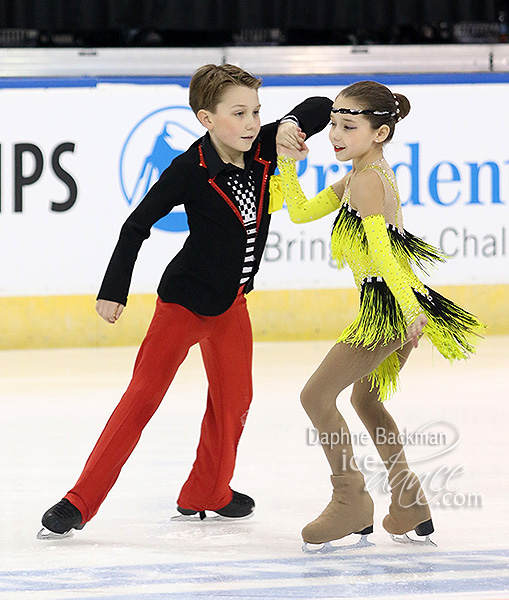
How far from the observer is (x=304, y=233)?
612 cm

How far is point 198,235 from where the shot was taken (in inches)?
116

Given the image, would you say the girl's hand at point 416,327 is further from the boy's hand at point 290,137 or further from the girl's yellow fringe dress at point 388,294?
the boy's hand at point 290,137

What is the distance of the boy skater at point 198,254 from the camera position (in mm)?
2889

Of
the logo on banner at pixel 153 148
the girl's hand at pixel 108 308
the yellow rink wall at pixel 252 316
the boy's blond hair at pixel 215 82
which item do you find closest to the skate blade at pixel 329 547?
the girl's hand at pixel 108 308

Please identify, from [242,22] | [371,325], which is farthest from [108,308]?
[242,22]

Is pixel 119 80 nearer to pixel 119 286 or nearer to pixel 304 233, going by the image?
pixel 304 233

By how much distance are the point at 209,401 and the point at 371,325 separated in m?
0.61

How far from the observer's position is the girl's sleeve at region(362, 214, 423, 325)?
259cm

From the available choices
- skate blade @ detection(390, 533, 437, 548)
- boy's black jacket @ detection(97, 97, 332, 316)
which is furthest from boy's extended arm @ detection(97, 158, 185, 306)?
skate blade @ detection(390, 533, 437, 548)

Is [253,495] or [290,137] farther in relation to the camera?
[253,495]

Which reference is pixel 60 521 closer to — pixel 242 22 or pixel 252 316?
pixel 252 316

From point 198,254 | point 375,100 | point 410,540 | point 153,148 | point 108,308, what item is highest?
point 153,148

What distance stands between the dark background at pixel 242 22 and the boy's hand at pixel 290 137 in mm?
4543

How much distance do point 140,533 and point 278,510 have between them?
0.41 m
